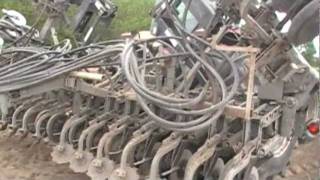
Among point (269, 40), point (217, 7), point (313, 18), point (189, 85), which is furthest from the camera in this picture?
point (217, 7)

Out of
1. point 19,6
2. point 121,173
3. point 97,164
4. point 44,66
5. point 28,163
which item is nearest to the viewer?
point 121,173

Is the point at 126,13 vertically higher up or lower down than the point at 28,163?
higher up

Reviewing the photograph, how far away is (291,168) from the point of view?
4215 mm

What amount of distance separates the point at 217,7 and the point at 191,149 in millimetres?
1018

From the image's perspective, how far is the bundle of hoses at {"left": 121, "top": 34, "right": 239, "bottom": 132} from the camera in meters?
3.00

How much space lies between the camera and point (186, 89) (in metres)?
3.45

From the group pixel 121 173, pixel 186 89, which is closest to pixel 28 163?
pixel 121 173

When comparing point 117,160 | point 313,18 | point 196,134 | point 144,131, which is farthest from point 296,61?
point 117,160

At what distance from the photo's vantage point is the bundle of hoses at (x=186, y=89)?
9.84ft

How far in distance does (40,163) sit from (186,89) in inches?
55.6

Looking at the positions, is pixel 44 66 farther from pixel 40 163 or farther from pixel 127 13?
pixel 127 13

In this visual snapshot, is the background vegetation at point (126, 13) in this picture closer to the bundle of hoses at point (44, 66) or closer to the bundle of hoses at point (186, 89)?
the bundle of hoses at point (44, 66)

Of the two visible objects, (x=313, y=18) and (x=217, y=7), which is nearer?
(x=313, y=18)

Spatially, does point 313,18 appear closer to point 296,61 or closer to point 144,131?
point 296,61
